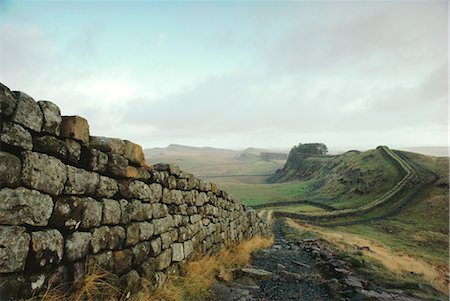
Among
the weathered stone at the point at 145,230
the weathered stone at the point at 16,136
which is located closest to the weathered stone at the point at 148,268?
the weathered stone at the point at 145,230

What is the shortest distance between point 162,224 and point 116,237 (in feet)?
5.27

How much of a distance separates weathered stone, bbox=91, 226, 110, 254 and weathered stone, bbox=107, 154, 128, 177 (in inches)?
34.0

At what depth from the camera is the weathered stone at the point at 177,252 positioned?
6.74m

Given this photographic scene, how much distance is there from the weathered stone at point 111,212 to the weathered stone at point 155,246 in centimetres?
117

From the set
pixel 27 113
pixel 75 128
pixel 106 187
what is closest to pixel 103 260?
pixel 106 187

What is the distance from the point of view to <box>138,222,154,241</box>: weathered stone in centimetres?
544

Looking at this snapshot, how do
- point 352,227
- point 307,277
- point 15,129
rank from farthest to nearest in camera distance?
1. point 352,227
2. point 307,277
3. point 15,129

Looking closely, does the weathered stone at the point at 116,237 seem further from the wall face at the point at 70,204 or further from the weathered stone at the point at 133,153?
the weathered stone at the point at 133,153

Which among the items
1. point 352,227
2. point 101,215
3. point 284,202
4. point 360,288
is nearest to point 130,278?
point 101,215

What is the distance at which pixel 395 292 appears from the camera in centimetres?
795

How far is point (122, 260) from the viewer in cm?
488

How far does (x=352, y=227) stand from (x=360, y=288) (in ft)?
98.3

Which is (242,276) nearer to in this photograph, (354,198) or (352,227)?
(352,227)

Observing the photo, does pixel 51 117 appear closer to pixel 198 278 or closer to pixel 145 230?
pixel 145 230
